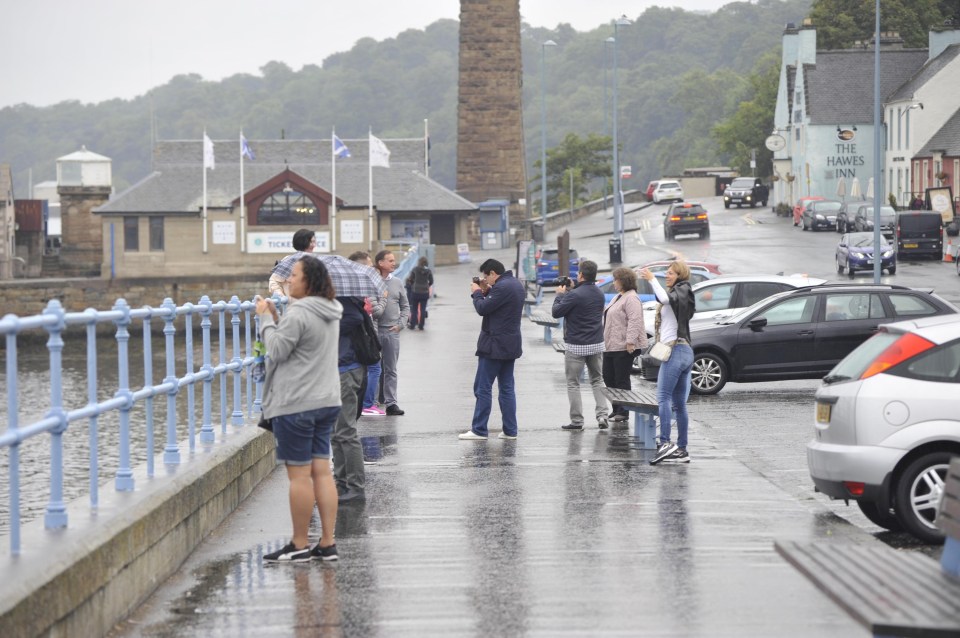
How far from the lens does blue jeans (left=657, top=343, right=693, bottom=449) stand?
12.9 metres

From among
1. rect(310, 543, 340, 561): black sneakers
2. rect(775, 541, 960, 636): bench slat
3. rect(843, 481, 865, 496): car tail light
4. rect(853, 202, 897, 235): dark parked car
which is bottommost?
rect(310, 543, 340, 561): black sneakers

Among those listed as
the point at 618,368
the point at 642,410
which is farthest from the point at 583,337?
Answer: the point at 642,410

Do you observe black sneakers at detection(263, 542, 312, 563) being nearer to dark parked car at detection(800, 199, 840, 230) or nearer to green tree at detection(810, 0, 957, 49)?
dark parked car at detection(800, 199, 840, 230)

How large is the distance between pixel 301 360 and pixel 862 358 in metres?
4.18

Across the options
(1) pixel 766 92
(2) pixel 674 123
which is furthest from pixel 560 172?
(2) pixel 674 123

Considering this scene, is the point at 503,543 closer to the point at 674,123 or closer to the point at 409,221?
the point at 409,221

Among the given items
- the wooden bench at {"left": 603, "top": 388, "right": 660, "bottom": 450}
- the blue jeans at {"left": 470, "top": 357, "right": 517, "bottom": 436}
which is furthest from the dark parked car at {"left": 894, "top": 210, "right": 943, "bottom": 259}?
the blue jeans at {"left": 470, "top": 357, "right": 517, "bottom": 436}

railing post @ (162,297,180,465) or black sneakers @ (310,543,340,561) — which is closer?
black sneakers @ (310,543,340,561)

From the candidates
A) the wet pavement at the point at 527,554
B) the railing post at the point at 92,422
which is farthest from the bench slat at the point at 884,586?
the railing post at the point at 92,422

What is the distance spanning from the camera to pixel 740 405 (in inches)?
747

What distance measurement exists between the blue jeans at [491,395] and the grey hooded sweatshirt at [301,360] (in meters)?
6.31

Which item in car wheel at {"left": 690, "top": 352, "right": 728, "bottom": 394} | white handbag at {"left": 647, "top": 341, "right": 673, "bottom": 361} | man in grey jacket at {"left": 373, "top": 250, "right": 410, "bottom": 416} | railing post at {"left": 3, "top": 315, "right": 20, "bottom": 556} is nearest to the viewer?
railing post at {"left": 3, "top": 315, "right": 20, "bottom": 556}

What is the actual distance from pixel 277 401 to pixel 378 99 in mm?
181858

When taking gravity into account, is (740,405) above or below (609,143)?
below
